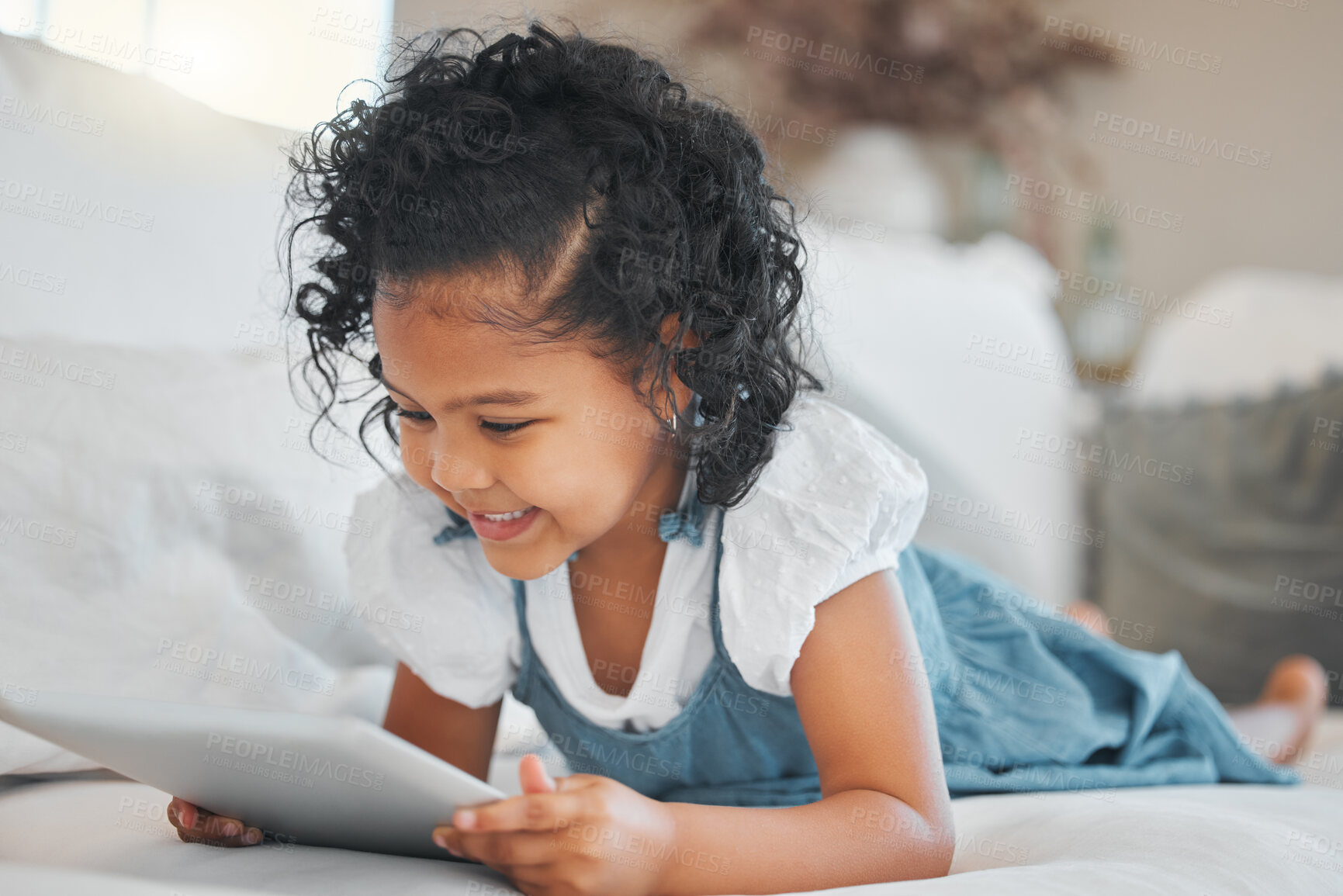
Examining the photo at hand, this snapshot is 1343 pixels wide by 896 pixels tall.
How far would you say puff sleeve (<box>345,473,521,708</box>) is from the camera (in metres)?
0.81

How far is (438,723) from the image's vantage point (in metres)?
0.84

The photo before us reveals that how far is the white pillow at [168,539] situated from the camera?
28.3 inches

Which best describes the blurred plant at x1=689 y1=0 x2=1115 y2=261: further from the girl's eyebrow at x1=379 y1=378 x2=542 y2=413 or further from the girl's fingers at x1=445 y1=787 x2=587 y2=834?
the girl's fingers at x1=445 y1=787 x2=587 y2=834

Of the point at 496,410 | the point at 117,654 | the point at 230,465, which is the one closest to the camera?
the point at 496,410

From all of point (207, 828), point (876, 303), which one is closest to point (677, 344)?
point (207, 828)

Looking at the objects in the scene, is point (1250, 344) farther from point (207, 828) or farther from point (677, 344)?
point (207, 828)

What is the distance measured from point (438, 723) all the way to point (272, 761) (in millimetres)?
397

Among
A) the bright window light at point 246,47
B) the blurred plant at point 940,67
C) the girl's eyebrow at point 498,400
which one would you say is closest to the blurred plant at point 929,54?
the blurred plant at point 940,67

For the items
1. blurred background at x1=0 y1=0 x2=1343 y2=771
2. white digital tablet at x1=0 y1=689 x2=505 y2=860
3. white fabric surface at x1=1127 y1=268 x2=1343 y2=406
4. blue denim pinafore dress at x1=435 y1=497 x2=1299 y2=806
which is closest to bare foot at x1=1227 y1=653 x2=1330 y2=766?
blurred background at x1=0 y1=0 x2=1343 y2=771

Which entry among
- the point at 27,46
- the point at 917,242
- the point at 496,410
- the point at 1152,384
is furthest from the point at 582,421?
the point at 1152,384

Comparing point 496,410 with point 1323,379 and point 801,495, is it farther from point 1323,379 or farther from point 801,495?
point 1323,379

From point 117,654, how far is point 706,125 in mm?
599

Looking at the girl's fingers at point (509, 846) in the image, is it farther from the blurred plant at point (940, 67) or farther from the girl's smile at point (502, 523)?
the blurred plant at point (940, 67)

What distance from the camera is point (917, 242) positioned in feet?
5.62
